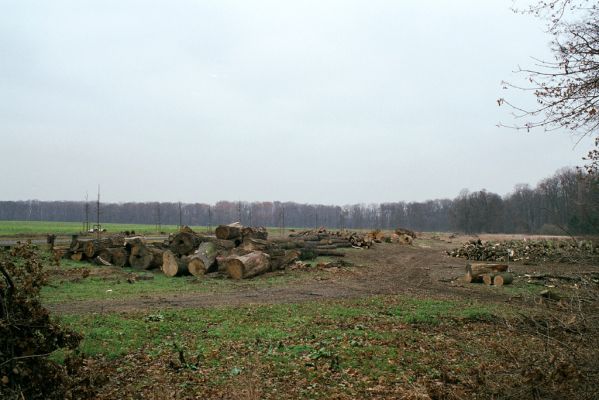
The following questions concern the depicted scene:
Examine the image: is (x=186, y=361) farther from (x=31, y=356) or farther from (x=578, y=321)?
(x=578, y=321)

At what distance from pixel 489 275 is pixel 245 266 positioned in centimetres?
928

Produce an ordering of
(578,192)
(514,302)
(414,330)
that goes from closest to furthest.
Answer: (578,192)
(414,330)
(514,302)

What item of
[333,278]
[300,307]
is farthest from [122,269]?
[300,307]

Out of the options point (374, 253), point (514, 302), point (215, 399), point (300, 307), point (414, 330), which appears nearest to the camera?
point (215, 399)

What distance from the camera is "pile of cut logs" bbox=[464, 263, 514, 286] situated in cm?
1641

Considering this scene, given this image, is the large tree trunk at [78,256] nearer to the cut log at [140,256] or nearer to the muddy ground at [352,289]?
the cut log at [140,256]

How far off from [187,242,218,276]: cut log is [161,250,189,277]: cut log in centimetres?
24

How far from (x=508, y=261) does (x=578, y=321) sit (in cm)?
2186

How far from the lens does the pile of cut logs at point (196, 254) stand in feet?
58.6

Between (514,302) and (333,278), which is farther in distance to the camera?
(333,278)

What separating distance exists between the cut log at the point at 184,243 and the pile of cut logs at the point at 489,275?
38.2 feet

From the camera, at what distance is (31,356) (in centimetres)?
406

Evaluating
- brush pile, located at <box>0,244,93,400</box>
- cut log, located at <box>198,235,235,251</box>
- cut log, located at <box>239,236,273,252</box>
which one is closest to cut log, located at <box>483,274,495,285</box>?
cut log, located at <box>239,236,273,252</box>

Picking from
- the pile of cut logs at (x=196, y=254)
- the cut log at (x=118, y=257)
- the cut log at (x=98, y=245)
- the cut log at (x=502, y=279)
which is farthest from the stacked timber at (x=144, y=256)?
the cut log at (x=502, y=279)
